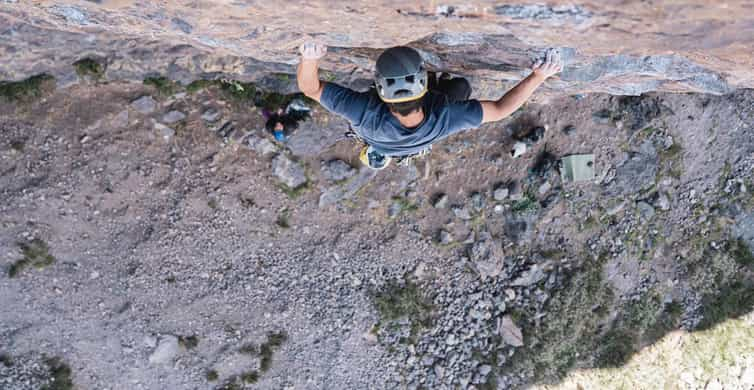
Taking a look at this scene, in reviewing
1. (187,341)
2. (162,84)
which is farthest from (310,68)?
(187,341)

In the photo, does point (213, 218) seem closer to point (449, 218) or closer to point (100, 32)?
point (100, 32)

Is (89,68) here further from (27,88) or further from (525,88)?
(525,88)

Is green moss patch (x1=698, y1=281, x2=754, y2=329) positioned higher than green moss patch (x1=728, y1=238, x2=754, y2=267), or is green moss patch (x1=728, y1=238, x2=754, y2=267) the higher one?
green moss patch (x1=728, y1=238, x2=754, y2=267)

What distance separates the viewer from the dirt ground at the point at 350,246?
5.64 meters

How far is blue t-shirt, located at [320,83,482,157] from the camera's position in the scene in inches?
150

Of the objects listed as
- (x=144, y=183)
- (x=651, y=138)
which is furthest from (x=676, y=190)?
(x=144, y=183)

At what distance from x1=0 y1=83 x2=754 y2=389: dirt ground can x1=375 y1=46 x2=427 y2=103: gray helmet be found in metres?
2.41

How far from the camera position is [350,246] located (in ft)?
21.1

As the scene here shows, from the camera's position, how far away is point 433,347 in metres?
6.97

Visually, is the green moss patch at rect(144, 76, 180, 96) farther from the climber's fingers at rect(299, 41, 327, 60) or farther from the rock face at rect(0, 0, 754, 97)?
the climber's fingers at rect(299, 41, 327, 60)

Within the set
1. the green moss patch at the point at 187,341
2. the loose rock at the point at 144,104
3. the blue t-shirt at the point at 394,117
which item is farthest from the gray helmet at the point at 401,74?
the green moss patch at the point at 187,341

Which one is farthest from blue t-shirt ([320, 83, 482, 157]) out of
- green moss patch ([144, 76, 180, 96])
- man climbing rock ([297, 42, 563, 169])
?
green moss patch ([144, 76, 180, 96])

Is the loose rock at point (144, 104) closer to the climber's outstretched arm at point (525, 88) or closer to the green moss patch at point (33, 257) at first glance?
the green moss patch at point (33, 257)

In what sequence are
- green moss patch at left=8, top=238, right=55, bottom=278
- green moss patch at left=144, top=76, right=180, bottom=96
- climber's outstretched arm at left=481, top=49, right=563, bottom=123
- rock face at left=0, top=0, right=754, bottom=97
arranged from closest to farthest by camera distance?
rock face at left=0, top=0, right=754, bottom=97, climber's outstretched arm at left=481, top=49, right=563, bottom=123, green moss patch at left=144, top=76, right=180, bottom=96, green moss patch at left=8, top=238, right=55, bottom=278
